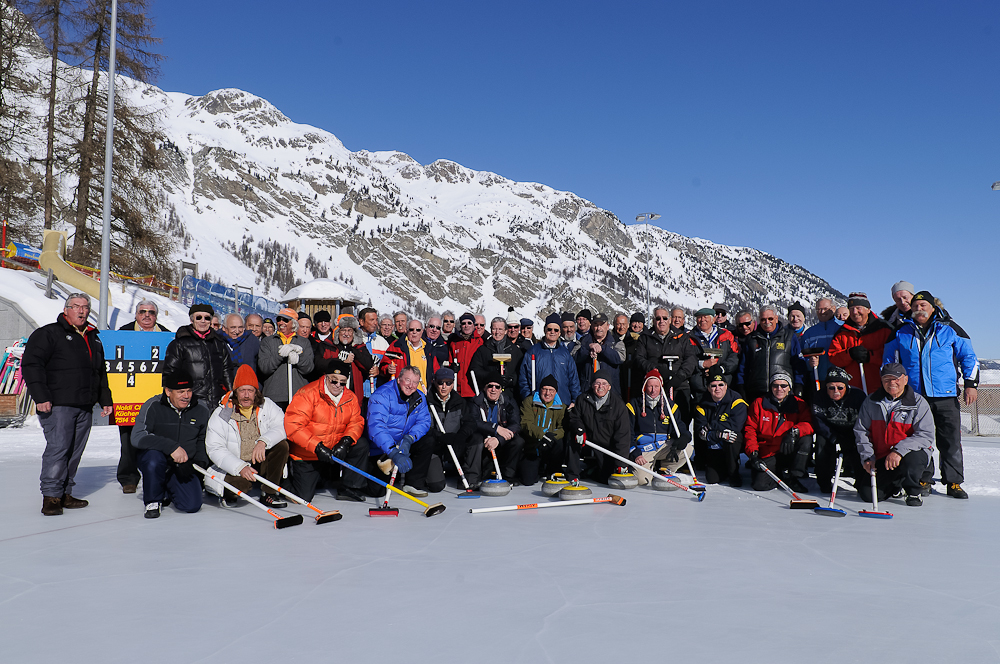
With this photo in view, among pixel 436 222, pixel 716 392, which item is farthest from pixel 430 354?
pixel 436 222

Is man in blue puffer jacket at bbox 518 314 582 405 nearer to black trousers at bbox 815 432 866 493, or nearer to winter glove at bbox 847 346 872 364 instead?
black trousers at bbox 815 432 866 493

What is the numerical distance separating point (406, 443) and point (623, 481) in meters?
2.24

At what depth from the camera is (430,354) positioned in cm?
781

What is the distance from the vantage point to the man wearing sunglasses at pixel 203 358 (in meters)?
5.84

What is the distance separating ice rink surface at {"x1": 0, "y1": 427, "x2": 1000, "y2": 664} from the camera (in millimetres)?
2719

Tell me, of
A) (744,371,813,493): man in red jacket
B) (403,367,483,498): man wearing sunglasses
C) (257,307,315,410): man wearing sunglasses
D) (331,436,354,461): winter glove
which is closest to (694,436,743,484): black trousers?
(744,371,813,493): man in red jacket

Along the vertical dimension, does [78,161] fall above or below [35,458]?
above

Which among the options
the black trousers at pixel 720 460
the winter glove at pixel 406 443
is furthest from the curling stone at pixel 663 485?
the winter glove at pixel 406 443

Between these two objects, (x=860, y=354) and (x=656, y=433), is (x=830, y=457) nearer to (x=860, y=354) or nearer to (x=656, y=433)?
(x=860, y=354)

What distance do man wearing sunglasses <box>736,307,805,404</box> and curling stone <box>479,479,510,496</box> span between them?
303 cm

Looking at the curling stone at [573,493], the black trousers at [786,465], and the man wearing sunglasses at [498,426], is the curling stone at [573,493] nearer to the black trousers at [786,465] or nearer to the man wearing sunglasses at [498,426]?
the man wearing sunglasses at [498,426]

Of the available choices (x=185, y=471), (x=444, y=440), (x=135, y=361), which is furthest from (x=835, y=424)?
(x=135, y=361)

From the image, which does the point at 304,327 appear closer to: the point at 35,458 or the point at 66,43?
the point at 35,458

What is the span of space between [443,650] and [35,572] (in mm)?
2600
